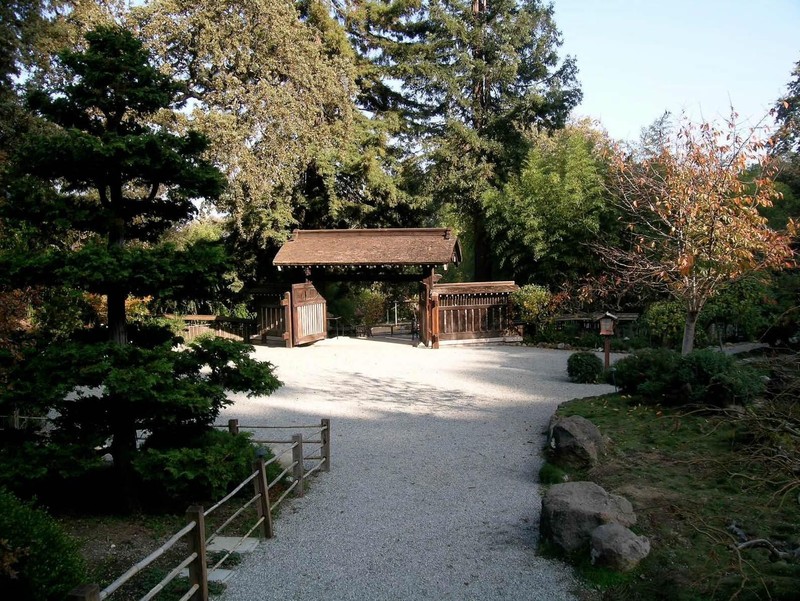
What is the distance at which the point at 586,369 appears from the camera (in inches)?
552

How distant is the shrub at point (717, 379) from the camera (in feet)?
30.1

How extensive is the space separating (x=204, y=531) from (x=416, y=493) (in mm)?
3329

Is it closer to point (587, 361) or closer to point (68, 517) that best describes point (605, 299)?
point (587, 361)

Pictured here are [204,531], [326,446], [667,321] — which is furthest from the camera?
[667,321]

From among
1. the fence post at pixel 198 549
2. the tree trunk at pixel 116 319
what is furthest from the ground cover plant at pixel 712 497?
the tree trunk at pixel 116 319

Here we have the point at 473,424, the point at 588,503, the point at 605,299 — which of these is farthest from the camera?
the point at 605,299

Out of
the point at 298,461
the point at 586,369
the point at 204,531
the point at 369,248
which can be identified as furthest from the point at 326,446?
the point at 369,248

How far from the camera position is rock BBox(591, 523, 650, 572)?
16.3 ft

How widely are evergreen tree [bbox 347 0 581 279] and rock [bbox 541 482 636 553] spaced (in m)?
18.6

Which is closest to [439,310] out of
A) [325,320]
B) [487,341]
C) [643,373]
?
[487,341]

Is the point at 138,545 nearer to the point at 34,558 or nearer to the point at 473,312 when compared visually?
the point at 34,558

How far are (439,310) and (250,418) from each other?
10687 mm

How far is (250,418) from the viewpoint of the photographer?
37.3 feet

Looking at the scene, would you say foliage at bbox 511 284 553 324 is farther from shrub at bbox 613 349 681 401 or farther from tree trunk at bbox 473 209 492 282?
shrub at bbox 613 349 681 401
